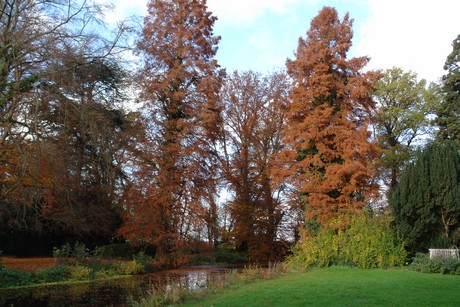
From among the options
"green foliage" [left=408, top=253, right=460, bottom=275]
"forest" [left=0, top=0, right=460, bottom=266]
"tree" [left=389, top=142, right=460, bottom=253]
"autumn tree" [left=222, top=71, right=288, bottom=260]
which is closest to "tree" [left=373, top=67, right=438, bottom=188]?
"forest" [left=0, top=0, right=460, bottom=266]

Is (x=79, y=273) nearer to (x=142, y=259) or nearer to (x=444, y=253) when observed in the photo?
(x=142, y=259)

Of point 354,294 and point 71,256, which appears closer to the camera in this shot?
point 354,294

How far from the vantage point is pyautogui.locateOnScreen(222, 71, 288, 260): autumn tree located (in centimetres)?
3144

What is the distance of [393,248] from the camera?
58.7 ft

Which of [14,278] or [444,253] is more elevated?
[444,253]

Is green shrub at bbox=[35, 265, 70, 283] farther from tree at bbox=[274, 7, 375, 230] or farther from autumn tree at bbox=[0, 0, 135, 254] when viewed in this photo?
tree at bbox=[274, 7, 375, 230]

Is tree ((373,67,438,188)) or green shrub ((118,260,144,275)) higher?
tree ((373,67,438,188))

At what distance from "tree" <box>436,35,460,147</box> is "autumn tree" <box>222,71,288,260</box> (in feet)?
36.5

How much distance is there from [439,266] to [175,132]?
16080 millimetres

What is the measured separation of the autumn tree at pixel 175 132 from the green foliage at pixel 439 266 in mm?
12757

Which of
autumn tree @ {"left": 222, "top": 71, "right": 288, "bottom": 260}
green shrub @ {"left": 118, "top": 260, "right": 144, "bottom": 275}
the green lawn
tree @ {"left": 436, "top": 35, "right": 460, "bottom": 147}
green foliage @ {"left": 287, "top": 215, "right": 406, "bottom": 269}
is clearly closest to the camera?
the green lawn

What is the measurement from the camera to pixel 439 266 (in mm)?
15359

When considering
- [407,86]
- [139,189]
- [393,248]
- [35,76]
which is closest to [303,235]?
[393,248]

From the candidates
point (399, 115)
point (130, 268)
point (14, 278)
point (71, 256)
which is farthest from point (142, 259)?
point (399, 115)
